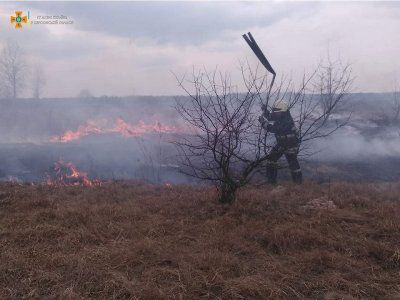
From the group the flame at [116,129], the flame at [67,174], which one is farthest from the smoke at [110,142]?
the flame at [67,174]

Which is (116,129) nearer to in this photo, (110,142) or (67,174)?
(110,142)

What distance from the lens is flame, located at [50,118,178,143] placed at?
19.4 meters

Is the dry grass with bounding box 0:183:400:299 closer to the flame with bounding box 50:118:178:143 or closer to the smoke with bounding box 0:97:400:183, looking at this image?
the smoke with bounding box 0:97:400:183

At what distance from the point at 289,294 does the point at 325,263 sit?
88 cm

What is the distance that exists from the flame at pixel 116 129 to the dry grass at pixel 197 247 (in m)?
12.2

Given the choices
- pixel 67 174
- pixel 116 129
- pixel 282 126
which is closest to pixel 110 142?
pixel 116 129

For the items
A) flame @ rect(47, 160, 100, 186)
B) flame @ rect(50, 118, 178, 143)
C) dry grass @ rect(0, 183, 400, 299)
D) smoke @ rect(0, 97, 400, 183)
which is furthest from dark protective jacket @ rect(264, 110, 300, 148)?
flame @ rect(50, 118, 178, 143)

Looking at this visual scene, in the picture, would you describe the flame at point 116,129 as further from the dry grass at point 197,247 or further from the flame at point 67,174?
the dry grass at point 197,247

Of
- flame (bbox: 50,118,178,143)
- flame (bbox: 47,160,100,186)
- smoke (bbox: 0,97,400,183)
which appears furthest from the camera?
flame (bbox: 50,118,178,143)

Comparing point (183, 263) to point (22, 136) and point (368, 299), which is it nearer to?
point (368, 299)

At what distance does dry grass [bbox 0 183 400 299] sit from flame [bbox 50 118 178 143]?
12.2 metres

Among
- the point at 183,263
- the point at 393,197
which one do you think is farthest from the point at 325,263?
the point at 393,197

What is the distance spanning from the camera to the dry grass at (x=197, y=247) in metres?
3.90

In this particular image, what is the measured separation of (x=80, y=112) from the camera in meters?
25.1
